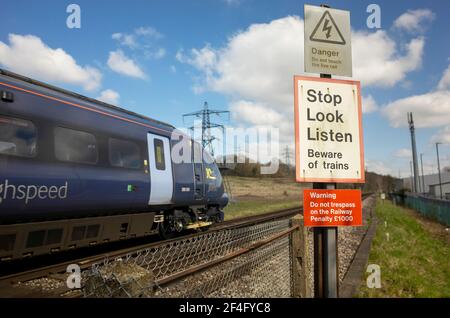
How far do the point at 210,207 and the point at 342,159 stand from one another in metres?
11.3

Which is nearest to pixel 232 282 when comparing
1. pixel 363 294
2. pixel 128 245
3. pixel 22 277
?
pixel 363 294

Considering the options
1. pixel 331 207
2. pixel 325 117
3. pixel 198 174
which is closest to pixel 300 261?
pixel 331 207

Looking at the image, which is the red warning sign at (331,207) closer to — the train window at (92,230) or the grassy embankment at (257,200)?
the train window at (92,230)

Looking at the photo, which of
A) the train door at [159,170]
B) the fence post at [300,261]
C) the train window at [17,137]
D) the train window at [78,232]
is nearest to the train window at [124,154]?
the train door at [159,170]

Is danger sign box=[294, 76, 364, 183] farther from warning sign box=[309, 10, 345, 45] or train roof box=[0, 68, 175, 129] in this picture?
train roof box=[0, 68, 175, 129]

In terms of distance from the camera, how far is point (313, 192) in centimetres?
301

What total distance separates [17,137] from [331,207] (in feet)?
19.2

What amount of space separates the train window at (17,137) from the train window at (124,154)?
222 centimetres

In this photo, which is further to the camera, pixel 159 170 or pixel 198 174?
pixel 198 174

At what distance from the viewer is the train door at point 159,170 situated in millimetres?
10297

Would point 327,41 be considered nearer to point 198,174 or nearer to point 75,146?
point 75,146

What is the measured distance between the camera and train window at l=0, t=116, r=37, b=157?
6336 millimetres

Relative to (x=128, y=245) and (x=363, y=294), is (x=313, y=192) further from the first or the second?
(x=128, y=245)

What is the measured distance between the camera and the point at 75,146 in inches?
309
